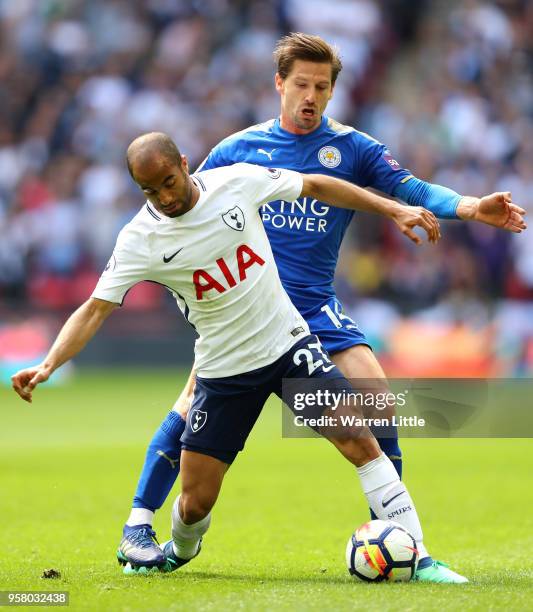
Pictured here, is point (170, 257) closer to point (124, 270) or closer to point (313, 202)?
point (124, 270)

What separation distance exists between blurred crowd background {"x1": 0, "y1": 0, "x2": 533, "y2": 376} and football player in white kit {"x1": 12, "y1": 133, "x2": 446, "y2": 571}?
11538mm

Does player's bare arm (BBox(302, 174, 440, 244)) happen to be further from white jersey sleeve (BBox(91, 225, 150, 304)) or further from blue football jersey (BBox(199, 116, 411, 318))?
white jersey sleeve (BBox(91, 225, 150, 304))

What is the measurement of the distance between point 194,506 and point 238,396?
1.99ft

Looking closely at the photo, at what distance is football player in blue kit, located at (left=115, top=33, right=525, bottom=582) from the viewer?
692cm

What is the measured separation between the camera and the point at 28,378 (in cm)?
Result: 595

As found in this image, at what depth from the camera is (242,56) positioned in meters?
21.6

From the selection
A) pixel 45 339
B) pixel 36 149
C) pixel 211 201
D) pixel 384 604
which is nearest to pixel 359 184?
pixel 211 201

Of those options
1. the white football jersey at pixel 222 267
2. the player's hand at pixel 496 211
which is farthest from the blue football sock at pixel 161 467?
the player's hand at pixel 496 211

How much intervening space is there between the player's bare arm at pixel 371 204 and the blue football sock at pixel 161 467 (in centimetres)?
157

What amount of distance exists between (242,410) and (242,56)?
1594cm

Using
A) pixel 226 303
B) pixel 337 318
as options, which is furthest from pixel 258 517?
pixel 226 303

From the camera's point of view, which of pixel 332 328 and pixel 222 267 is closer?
pixel 222 267

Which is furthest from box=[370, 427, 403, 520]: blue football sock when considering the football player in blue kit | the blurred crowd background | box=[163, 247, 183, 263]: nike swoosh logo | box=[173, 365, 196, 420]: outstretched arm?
the blurred crowd background

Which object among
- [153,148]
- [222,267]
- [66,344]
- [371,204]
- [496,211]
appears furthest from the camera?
[496,211]
